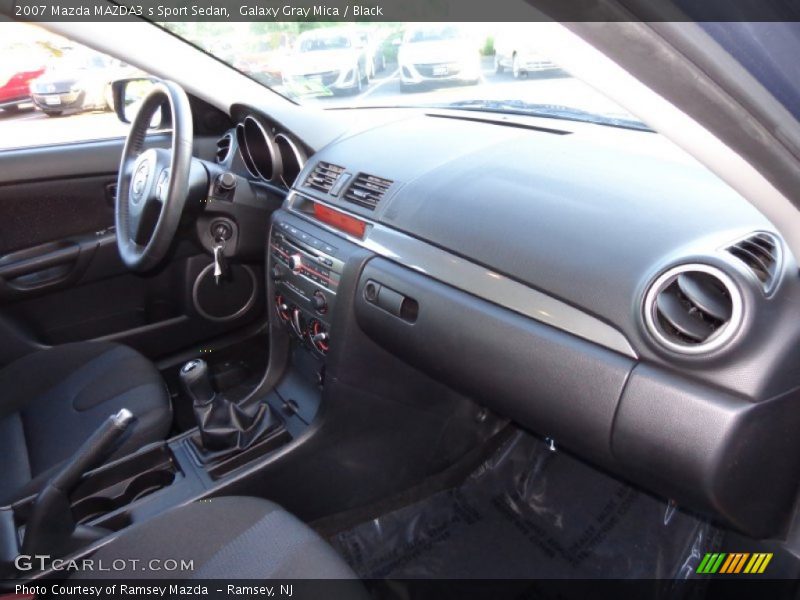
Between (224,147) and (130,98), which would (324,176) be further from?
(130,98)

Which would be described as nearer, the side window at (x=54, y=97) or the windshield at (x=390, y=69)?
the windshield at (x=390, y=69)

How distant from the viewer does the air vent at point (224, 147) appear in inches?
93.4

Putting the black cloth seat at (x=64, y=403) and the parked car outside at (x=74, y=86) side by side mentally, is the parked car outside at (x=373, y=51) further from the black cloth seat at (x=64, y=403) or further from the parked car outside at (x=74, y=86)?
the black cloth seat at (x=64, y=403)

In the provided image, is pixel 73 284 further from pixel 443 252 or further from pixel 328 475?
pixel 443 252

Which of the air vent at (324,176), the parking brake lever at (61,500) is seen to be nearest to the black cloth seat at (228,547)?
the parking brake lever at (61,500)

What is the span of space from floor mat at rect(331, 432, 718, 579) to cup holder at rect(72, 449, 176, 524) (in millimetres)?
550

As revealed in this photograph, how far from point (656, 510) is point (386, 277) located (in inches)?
40.8

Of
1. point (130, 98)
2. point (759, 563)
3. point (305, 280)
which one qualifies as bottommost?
point (759, 563)

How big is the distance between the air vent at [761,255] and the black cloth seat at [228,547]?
2.82 feet

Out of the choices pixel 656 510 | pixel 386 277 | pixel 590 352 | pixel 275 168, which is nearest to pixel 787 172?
pixel 590 352

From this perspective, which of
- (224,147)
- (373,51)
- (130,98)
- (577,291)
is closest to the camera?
(577,291)

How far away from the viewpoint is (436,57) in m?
1.98

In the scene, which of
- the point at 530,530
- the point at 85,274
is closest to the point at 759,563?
the point at 530,530

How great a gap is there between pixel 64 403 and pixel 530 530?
144 cm
